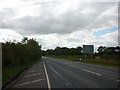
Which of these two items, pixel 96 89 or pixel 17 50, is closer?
pixel 96 89

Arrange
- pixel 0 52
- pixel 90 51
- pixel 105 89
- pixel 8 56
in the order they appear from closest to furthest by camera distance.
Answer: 1. pixel 105 89
2. pixel 0 52
3. pixel 8 56
4. pixel 90 51

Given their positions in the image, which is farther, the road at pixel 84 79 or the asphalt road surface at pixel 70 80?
the asphalt road surface at pixel 70 80

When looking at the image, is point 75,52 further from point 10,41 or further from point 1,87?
point 1,87

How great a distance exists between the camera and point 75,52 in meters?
184

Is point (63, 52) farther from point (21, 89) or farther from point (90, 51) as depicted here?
point (21, 89)

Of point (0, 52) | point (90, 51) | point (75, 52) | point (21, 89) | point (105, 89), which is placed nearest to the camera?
point (105, 89)

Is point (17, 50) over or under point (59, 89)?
over

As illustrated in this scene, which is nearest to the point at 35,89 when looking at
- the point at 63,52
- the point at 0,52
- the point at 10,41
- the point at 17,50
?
the point at 0,52

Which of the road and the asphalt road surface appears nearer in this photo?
the road

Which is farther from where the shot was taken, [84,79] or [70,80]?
[84,79]

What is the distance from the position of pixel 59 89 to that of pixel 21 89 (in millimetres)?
2142

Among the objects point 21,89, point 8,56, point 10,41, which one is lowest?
point 21,89

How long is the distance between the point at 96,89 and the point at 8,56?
14800mm

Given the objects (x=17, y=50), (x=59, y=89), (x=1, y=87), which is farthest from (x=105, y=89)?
(x=17, y=50)
